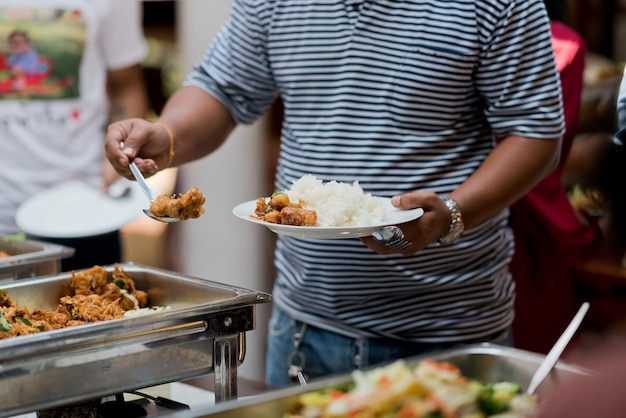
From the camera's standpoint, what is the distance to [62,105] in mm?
2973

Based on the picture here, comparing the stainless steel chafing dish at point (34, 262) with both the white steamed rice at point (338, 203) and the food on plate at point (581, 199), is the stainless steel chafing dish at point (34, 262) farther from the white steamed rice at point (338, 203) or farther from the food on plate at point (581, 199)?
the food on plate at point (581, 199)

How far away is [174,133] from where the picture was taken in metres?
2.11

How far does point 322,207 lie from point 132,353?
0.46 m

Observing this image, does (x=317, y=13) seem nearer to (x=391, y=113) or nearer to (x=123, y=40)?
(x=391, y=113)

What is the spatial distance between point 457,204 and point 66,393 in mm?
864

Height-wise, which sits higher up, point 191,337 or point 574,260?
point 191,337

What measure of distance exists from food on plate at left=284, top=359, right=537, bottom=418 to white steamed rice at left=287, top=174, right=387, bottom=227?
1.46ft

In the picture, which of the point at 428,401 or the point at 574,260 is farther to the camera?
the point at 574,260

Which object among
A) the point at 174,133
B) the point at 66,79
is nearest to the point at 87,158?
the point at 66,79

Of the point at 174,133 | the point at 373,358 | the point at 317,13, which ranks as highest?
the point at 317,13

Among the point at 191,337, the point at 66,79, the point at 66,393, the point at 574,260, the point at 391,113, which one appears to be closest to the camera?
the point at 66,393

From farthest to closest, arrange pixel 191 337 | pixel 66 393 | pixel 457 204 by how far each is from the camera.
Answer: pixel 457 204, pixel 191 337, pixel 66 393

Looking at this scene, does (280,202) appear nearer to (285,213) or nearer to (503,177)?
(285,213)

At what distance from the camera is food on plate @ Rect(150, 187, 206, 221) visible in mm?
1747
